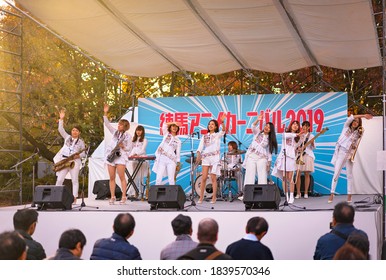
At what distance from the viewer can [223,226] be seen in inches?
368

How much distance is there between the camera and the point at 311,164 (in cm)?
1334

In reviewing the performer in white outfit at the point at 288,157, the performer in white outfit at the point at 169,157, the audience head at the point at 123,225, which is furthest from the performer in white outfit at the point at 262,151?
the audience head at the point at 123,225

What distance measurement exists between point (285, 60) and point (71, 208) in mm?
5369

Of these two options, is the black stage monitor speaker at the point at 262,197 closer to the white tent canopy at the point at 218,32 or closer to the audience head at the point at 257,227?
the white tent canopy at the point at 218,32

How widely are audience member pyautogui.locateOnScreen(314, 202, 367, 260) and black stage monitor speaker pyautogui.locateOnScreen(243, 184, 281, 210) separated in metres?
3.10

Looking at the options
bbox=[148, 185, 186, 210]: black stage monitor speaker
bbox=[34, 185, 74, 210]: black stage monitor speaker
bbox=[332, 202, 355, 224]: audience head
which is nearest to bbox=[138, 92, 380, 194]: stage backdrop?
bbox=[148, 185, 186, 210]: black stage monitor speaker

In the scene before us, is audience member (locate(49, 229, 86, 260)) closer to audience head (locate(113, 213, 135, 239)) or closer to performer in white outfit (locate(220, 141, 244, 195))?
audience head (locate(113, 213, 135, 239))

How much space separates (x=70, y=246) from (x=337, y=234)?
97.2 inches

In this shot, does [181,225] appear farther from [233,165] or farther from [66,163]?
[233,165]

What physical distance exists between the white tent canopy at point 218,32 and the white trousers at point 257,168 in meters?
2.11

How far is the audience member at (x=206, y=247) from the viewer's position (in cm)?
544

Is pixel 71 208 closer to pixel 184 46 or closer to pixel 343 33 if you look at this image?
pixel 184 46
